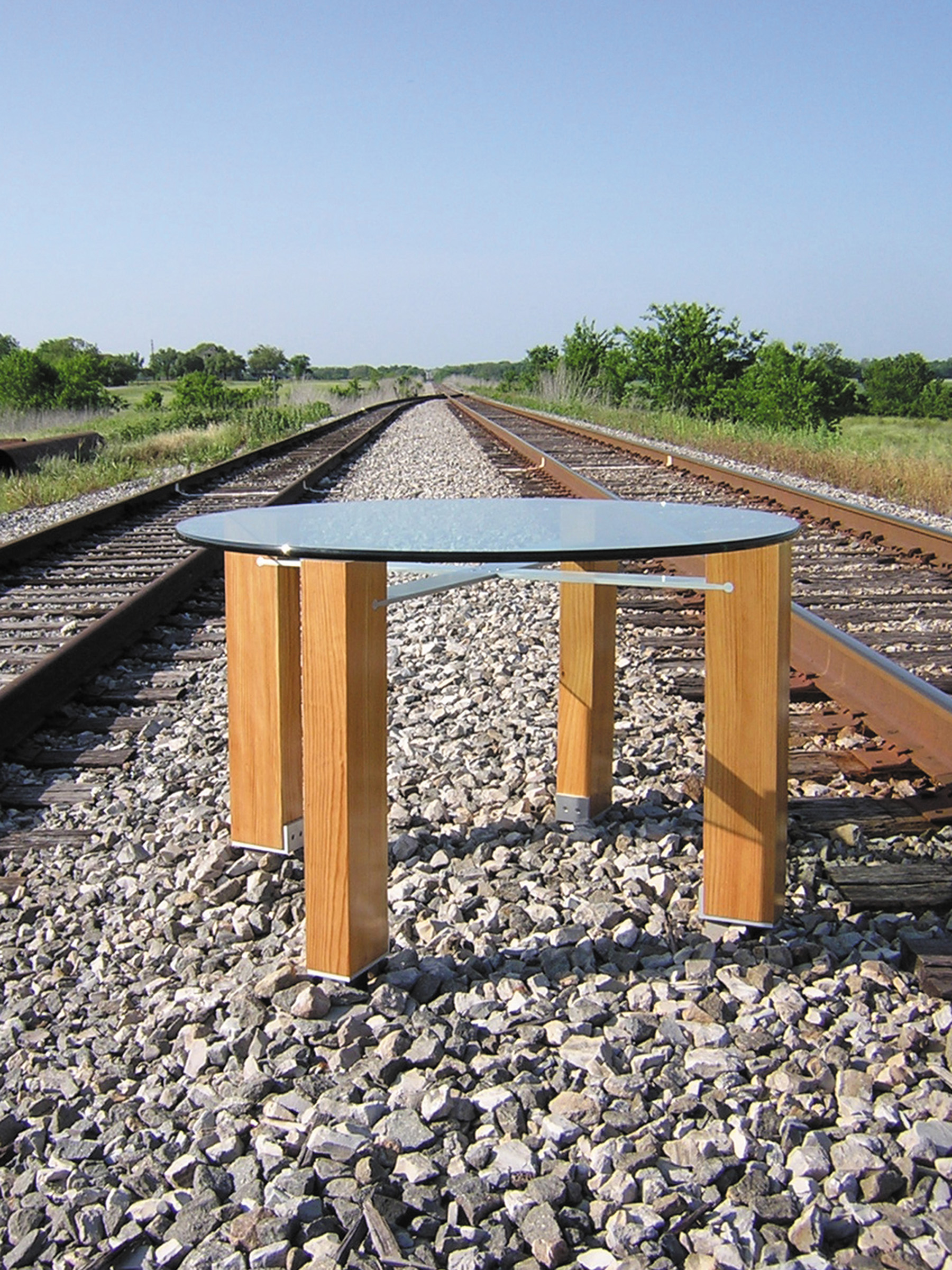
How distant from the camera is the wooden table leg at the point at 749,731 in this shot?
2.56 m

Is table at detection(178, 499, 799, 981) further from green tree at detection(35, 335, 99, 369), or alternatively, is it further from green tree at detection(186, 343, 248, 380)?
green tree at detection(186, 343, 248, 380)

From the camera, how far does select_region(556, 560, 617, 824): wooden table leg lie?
318cm

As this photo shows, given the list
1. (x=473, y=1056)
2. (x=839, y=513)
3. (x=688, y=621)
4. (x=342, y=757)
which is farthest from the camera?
(x=839, y=513)

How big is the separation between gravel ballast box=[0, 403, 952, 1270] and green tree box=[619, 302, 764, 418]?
34009mm

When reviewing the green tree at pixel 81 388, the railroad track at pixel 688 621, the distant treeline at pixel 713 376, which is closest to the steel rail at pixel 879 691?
the railroad track at pixel 688 621

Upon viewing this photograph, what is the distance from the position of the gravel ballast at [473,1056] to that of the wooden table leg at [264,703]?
12cm

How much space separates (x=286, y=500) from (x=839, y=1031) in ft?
28.0

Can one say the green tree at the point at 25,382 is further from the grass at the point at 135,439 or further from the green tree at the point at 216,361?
the green tree at the point at 216,361

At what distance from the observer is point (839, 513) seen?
861cm

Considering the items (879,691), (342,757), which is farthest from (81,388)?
(342,757)

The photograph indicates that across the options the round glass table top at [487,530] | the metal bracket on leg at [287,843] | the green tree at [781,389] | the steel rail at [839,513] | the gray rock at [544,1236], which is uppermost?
the green tree at [781,389]

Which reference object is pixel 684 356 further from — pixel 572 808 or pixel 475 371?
pixel 475 371

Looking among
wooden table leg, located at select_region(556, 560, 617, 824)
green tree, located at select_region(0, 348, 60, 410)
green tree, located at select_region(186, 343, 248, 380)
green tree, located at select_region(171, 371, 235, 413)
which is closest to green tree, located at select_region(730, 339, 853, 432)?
green tree, located at select_region(171, 371, 235, 413)

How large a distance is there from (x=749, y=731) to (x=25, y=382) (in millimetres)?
41189
